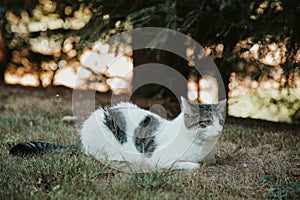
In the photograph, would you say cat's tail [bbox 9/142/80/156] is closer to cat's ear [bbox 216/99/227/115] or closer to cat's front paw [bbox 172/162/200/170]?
cat's front paw [bbox 172/162/200/170]

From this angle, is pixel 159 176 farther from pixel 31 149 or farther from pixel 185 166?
pixel 31 149

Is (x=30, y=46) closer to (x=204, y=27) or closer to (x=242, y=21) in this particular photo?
(x=204, y=27)

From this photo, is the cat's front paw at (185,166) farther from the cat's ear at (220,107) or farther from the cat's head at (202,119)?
the cat's ear at (220,107)

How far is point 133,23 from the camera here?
13.4ft

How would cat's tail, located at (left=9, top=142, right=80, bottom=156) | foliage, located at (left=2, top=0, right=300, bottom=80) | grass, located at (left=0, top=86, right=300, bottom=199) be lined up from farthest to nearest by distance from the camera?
foliage, located at (left=2, top=0, right=300, bottom=80) → cat's tail, located at (left=9, top=142, right=80, bottom=156) → grass, located at (left=0, top=86, right=300, bottom=199)

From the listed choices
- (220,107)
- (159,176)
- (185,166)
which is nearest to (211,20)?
(220,107)

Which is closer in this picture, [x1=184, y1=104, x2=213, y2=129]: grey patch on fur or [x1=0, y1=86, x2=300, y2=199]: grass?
[x1=0, y1=86, x2=300, y2=199]: grass

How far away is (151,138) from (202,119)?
1.46 ft

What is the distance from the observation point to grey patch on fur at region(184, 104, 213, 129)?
264cm

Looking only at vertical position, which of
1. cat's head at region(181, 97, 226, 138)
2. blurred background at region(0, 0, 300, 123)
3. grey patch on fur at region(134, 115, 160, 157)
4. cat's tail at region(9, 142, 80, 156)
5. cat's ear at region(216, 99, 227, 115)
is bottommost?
cat's tail at region(9, 142, 80, 156)

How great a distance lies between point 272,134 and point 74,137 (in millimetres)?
1985

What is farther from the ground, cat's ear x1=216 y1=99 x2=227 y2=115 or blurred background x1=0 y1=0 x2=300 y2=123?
blurred background x1=0 y1=0 x2=300 y2=123

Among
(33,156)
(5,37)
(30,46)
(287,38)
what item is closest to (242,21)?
(287,38)

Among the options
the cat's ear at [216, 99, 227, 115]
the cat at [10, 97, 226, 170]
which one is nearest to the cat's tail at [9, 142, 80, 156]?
the cat at [10, 97, 226, 170]
